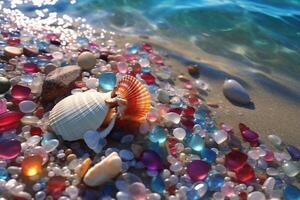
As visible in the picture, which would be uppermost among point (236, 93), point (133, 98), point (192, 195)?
point (133, 98)

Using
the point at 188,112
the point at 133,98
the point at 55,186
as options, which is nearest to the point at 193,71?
the point at 188,112

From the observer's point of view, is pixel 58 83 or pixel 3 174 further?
pixel 58 83

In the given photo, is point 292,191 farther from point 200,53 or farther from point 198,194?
point 200,53

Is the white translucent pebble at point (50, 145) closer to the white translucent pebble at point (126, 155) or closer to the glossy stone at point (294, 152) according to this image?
the white translucent pebble at point (126, 155)

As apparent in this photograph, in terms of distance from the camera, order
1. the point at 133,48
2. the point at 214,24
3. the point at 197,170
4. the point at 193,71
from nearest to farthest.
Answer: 1. the point at 197,170
2. the point at 193,71
3. the point at 133,48
4. the point at 214,24

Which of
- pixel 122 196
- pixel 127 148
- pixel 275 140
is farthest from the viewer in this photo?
pixel 275 140

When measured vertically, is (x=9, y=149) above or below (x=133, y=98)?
below

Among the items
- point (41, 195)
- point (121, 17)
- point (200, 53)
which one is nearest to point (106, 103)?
point (41, 195)

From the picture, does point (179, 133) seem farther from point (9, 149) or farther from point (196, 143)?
point (9, 149)

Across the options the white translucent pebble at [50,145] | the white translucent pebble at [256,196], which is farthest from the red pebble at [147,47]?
the white translucent pebble at [256,196]
